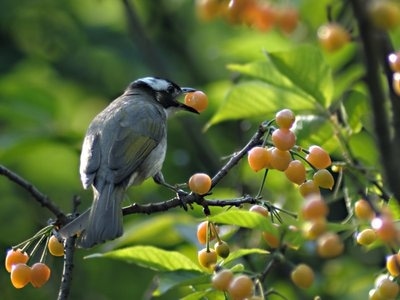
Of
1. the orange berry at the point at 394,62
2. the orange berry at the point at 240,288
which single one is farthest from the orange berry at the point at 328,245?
the orange berry at the point at 394,62

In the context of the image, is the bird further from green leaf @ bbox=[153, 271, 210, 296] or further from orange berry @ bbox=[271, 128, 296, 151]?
orange berry @ bbox=[271, 128, 296, 151]

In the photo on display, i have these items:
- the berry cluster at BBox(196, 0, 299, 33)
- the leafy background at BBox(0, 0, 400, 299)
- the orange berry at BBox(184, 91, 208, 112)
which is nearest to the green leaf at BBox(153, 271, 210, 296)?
the leafy background at BBox(0, 0, 400, 299)

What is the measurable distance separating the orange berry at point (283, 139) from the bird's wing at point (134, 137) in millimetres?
1644

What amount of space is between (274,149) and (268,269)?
0.48 metres

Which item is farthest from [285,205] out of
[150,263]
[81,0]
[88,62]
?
[81,0]

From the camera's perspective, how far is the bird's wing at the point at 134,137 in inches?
207

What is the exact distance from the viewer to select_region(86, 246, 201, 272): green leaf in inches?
155

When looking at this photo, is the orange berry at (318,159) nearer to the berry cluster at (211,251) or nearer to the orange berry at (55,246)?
the berry cluster at (211,251)

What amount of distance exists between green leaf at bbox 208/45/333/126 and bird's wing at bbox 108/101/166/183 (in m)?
0.59

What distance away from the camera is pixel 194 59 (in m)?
11.0

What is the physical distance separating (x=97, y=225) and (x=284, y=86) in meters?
1.31

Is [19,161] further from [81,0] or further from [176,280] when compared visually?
[176,280]

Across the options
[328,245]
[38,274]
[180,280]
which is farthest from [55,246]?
[328,245]

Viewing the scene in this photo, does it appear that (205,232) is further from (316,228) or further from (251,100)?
(251,100)
